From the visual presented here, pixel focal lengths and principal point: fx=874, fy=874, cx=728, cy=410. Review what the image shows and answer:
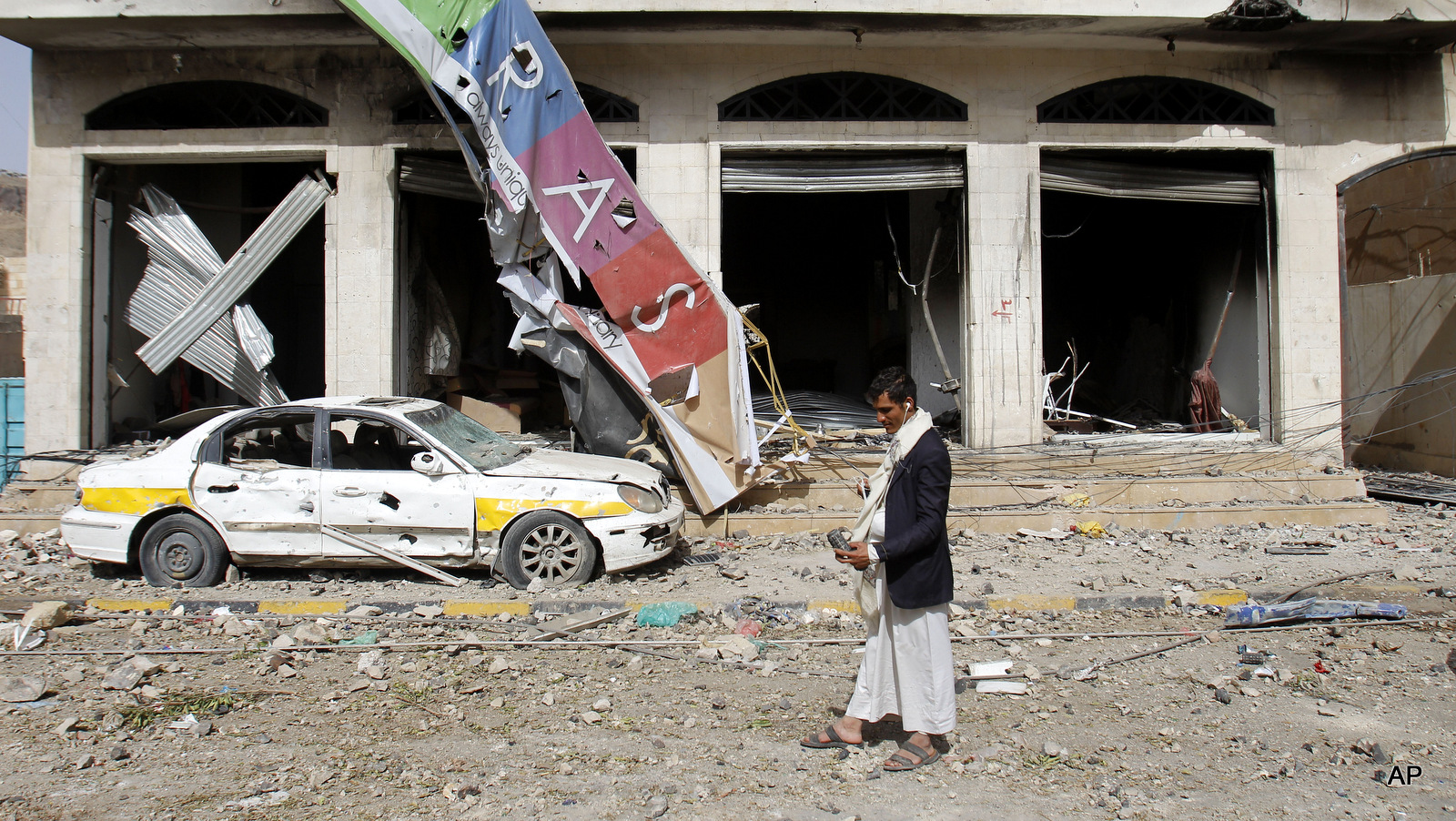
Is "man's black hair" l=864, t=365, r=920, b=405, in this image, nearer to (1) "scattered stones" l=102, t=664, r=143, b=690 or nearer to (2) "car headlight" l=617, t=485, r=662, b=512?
(2) "car headlight" l=617, t=485, r=662, b=512

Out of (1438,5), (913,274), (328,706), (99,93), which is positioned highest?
(1438,5)

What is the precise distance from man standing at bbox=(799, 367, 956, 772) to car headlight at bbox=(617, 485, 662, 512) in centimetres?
302

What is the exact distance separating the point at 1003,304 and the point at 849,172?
2235mm

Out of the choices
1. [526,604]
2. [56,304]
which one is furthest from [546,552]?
[56,304]

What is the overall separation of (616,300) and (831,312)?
8557 millimetres

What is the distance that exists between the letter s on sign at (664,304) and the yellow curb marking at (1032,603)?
13.1ft

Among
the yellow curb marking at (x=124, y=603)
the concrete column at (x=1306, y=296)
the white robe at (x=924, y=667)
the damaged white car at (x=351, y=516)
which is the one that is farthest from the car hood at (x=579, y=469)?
the concrete column at (x=1306, y=296)

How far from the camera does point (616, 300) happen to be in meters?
8.39

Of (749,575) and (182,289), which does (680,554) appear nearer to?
(749,575)

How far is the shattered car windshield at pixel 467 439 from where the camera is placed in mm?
6562

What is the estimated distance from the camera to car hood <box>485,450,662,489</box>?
21.1 ft

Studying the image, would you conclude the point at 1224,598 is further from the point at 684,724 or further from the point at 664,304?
the point at 664,304

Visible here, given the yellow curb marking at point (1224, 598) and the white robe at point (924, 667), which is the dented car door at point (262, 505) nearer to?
the white robe at point (924, 667)

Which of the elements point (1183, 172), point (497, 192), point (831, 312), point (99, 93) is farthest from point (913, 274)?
point (99, 93)
